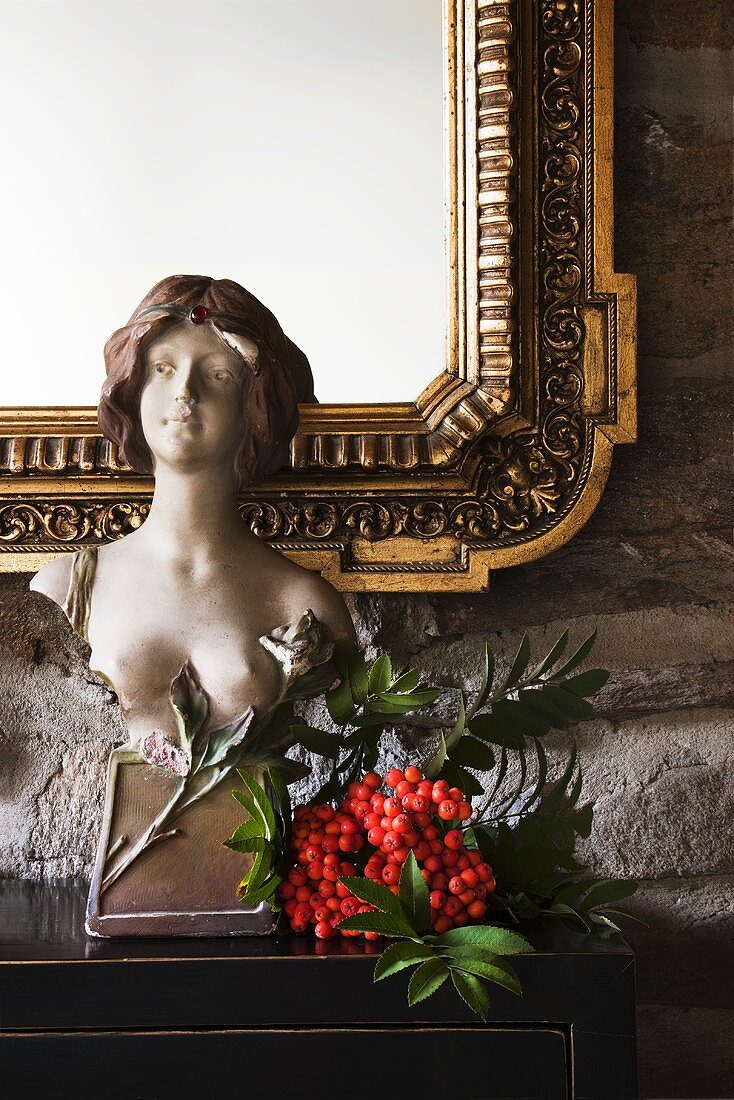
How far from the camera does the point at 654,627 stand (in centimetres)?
109

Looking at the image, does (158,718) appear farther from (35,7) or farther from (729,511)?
(35,7)

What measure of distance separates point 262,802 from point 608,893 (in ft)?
0.91

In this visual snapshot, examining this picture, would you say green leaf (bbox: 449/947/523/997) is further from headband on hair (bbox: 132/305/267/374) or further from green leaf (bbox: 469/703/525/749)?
headband on hair (bbox: 132/305/267/374)

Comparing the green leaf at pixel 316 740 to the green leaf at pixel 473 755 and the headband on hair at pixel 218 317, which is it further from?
the headband on hair at pixel 218 317

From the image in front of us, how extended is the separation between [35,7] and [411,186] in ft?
1.41

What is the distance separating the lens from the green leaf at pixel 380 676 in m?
0.83

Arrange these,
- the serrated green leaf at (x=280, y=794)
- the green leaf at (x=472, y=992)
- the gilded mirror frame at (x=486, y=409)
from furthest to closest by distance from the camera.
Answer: the gilded mirror frame at (x=486, y=409) → the serrated green leaf at (x=280, y=794) → the green leaf at (x=472, y=992)

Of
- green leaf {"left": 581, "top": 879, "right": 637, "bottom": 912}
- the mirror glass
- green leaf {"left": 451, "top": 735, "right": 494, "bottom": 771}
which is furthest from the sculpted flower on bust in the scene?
the mirror glass

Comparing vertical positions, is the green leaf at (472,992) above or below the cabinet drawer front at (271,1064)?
above

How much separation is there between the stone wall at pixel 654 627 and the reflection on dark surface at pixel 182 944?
9.8 inches

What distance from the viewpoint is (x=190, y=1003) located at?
72 cm

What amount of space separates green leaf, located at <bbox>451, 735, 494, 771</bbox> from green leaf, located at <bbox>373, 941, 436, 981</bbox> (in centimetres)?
19

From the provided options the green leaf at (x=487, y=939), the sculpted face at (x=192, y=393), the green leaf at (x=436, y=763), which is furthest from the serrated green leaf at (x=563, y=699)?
the sculpted face at (x=192, y=393)

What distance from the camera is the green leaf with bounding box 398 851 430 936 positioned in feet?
2.37
